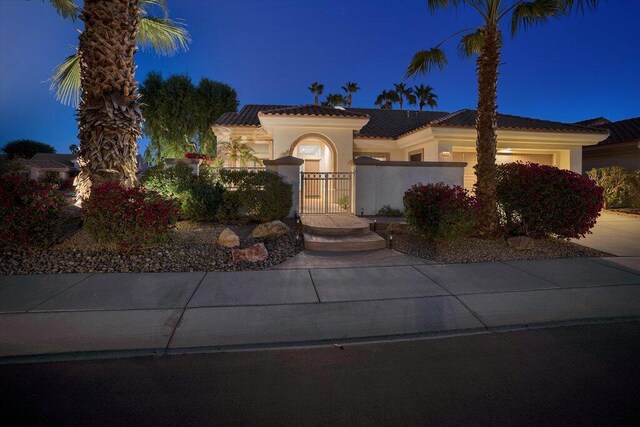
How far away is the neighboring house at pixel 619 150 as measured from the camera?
64.8 feet

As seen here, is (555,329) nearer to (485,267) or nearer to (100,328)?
(485,267)

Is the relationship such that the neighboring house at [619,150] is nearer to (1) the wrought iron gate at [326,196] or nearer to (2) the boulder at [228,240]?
(1) the wrought iron gate at [326,196]

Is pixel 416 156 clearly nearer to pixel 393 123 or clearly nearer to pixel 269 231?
pixel 393 123

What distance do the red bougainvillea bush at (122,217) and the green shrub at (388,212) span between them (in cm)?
750

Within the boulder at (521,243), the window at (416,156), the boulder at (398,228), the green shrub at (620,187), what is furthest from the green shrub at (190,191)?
the green shrub at (620,187)

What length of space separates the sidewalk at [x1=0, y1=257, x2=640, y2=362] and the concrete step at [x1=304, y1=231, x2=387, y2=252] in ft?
4.94

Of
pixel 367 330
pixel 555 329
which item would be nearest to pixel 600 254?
pixel 555 329

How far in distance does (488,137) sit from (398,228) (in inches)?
129

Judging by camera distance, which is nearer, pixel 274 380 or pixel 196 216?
pixel 274 380

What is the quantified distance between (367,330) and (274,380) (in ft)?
5.10

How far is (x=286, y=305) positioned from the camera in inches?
214

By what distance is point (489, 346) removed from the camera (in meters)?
4.25

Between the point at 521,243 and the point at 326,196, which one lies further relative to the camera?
the point at 326,196

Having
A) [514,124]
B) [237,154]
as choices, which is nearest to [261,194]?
[237,154]
